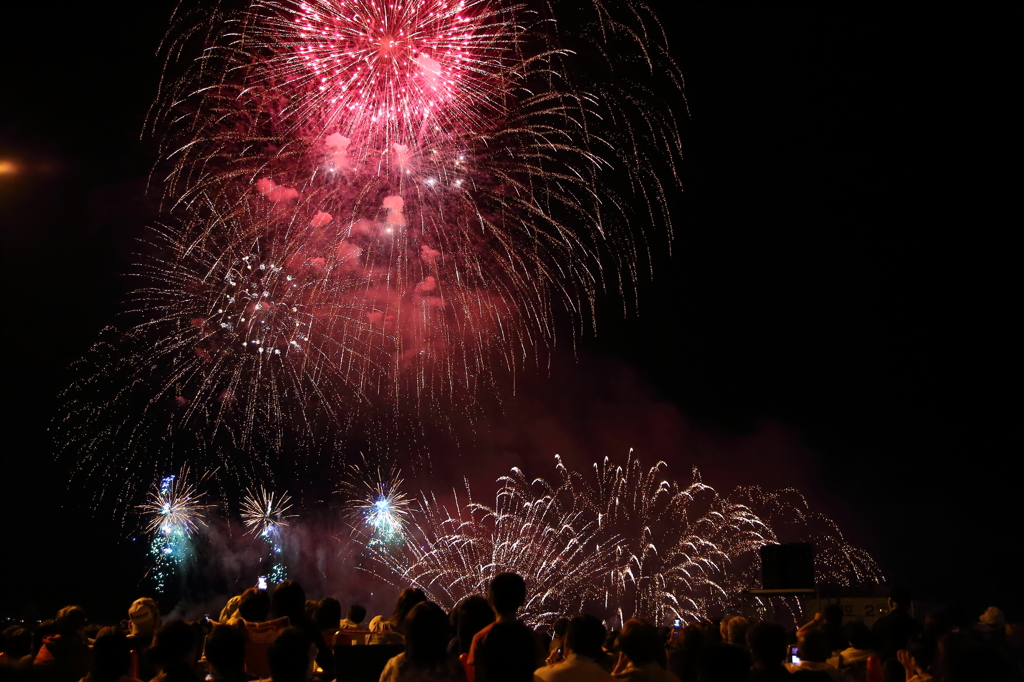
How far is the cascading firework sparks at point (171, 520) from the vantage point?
134 ft

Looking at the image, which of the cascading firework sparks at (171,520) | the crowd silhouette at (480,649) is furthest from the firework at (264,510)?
the crowd silhouette at (480,649)

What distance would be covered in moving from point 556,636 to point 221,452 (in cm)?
3920

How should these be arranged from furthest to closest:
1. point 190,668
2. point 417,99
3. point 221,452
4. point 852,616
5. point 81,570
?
point 221,452 < point 81,570 < point 417,99 < point 852,616 < point 190,668

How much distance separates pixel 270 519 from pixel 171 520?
6158 mm

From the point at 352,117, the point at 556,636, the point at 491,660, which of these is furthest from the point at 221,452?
the point at 491,660

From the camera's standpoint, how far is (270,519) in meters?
47.3

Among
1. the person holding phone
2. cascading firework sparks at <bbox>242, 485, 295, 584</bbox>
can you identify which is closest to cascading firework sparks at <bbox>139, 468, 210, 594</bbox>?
cascading firework sparks at <bbox>242, 485, 295, 584</bbox>

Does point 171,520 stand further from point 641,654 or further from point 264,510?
point 641,654

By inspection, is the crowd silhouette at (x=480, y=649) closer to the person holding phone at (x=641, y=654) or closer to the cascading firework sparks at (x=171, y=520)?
the person holding phone at (x=641, y=654)

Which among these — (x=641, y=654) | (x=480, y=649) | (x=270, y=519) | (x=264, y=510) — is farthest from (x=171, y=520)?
(x=480, y=649)

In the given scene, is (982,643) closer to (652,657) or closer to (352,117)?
(652,657)

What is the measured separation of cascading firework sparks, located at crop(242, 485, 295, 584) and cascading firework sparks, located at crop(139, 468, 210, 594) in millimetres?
2720

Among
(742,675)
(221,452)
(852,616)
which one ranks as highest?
(221,452)

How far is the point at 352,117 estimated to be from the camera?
56.6 feet
